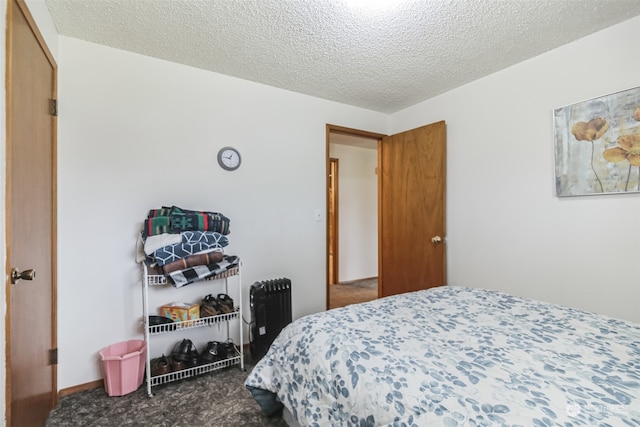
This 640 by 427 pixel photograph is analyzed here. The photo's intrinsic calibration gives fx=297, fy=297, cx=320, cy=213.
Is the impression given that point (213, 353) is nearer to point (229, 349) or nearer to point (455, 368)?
point (229, 349)

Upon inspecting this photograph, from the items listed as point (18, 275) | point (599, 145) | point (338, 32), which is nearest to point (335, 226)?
point (338, 32)

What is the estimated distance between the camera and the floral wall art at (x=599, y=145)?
1852 mm

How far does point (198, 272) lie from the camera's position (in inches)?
81.9

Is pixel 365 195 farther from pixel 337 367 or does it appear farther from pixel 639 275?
pixel 337 367

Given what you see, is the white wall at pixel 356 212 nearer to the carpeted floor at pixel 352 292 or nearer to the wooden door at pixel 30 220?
the carpeted floor at pixel 352 292

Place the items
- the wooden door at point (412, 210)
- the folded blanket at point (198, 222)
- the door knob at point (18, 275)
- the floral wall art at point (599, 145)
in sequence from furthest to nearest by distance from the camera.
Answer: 1. the wooden door at point (412, 210)
2. the folded blanket at point (198, 222)
3. the floral wall art at point (599, 145)
4. the door knob at point (18, 275)

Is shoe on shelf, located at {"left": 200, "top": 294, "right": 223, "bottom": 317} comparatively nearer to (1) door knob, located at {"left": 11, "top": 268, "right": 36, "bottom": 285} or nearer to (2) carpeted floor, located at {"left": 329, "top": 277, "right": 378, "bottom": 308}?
(1) door knob, located at {"left": 11, "top": 268, "right": 36, "bottom": 285}

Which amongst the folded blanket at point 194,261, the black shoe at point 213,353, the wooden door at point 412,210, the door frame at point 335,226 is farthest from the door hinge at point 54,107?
the door frame at point 335,226

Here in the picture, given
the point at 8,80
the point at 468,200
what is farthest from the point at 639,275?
the point at 8,80

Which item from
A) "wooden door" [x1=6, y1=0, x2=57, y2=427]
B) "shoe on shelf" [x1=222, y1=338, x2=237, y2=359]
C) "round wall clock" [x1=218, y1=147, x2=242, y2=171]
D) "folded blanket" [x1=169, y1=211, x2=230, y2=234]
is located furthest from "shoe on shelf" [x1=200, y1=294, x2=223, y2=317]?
"round wall clock" [x1=218, y1=147, x2=242, y2=171]

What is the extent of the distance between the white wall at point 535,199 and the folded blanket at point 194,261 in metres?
2.19

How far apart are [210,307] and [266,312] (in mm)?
468

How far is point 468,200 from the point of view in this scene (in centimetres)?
280

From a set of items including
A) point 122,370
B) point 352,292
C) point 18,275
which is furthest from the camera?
point 352,292
